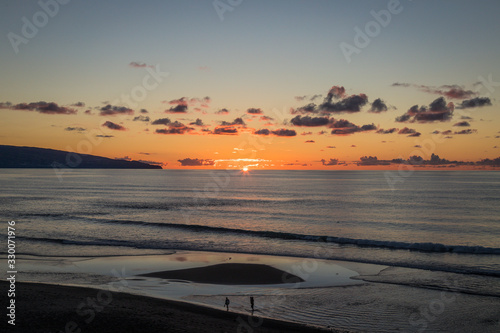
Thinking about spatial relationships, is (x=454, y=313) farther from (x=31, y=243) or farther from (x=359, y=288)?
(x=31, y=243)

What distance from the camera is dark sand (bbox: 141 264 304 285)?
2459 centimetres

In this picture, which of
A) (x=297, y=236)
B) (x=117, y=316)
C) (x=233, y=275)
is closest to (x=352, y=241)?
(x=297, y=236)

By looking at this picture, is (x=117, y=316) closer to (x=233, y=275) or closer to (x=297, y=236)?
(x=233, y=275)

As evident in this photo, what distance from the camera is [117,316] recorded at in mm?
16797

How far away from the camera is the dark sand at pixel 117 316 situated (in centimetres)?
1552

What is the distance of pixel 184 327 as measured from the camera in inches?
619

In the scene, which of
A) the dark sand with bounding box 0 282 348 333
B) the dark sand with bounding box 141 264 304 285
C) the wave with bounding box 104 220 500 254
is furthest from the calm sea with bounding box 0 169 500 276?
the dark sand with bounding box 0 282 348 333

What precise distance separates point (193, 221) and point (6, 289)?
3459 cm

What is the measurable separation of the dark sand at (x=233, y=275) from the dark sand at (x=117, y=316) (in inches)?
216

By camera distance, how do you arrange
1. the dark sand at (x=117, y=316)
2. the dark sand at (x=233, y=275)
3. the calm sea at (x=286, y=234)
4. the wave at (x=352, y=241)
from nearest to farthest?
the dark sand at (x=117, y=316) → the dark sand at (x=233, y=275) → the calm sea at (x=286, y=234) → the wave at (x=352, y=241)

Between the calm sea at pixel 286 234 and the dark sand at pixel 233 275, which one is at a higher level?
the calm sea at pixel 286 234

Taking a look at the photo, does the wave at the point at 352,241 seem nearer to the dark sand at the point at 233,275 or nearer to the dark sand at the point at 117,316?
the dark sand at the point at 233,275

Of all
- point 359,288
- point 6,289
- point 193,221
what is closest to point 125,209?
point 193,221

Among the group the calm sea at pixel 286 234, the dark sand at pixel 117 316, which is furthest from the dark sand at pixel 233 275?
the calm sea at pixel 286 234
